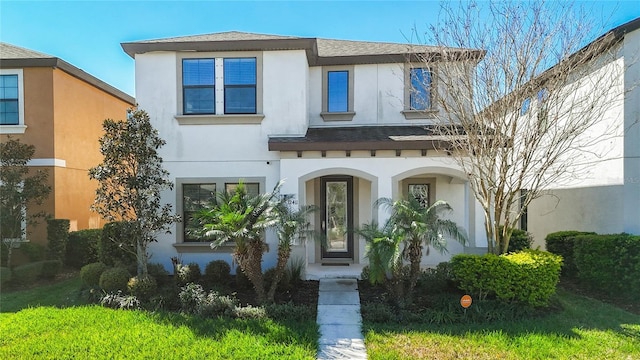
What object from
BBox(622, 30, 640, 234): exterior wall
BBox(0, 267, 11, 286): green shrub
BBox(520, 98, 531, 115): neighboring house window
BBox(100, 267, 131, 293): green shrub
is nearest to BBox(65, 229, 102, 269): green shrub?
BBox(0, 267, 11, 286): green shrub

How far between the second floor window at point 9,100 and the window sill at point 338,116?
1014 centimetres

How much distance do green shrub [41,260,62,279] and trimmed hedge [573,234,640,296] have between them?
1467 centimetres

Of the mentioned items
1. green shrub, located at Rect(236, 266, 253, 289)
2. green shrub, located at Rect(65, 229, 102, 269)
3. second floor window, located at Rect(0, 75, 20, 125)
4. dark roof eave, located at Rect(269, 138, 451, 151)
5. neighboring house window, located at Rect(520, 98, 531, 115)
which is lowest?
green shrub, located at Rect(236, 266, 253, 289)

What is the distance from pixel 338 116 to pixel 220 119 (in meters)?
3.75

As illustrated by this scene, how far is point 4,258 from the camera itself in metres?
10.0

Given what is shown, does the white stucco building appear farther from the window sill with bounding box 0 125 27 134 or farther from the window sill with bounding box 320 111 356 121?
the window sill with bounding box 0 125 27 134

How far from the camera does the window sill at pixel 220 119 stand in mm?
9773

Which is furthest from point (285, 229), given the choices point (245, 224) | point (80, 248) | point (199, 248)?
point (80, 248)

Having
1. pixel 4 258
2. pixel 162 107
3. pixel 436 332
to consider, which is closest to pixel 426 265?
pixel 436 332

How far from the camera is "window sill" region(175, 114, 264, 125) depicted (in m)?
9.77

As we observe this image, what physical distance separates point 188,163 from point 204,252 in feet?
8.67

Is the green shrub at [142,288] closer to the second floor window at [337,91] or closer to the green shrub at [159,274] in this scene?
the green shrub at [159,274]

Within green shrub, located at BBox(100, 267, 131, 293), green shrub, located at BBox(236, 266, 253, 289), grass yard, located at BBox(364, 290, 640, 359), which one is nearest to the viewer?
grass yard, located at BBox(364, 290, 640, 359)

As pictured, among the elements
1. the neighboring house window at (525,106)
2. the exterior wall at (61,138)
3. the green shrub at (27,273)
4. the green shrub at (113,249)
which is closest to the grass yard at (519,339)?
the neighboring house window at (525,106)
